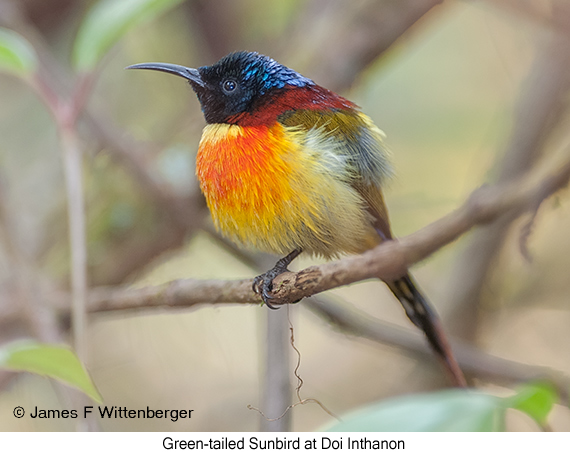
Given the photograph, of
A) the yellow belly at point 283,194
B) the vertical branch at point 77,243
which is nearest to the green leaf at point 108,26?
the vertical branch at point 77,243

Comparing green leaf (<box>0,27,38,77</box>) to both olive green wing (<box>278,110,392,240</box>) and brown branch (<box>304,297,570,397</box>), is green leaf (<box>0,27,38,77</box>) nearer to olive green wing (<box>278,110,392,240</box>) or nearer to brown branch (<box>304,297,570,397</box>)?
olive green wing (<box>278,110,392,240</box>)

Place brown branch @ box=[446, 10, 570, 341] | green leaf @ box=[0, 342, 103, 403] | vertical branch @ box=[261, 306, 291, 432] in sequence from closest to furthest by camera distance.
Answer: green leaf @ box=[0, 342, 103, 403], vertical branch @ box=[261, 306, 291, 432], brown branch @ box=[446, 10, 570, 341]

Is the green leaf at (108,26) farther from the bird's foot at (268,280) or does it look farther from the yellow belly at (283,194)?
the bird's foot at (268,280)

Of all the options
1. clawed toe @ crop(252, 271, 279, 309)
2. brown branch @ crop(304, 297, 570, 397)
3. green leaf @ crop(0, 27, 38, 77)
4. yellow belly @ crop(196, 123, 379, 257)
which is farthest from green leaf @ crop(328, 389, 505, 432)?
green leaf @ crop(0, 27, 38, 77)

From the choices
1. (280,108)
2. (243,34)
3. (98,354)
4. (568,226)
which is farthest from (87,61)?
(568,226)

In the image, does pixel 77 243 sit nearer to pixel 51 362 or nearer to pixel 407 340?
pixel 51 362

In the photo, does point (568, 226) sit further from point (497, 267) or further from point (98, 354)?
point (98, 354)
